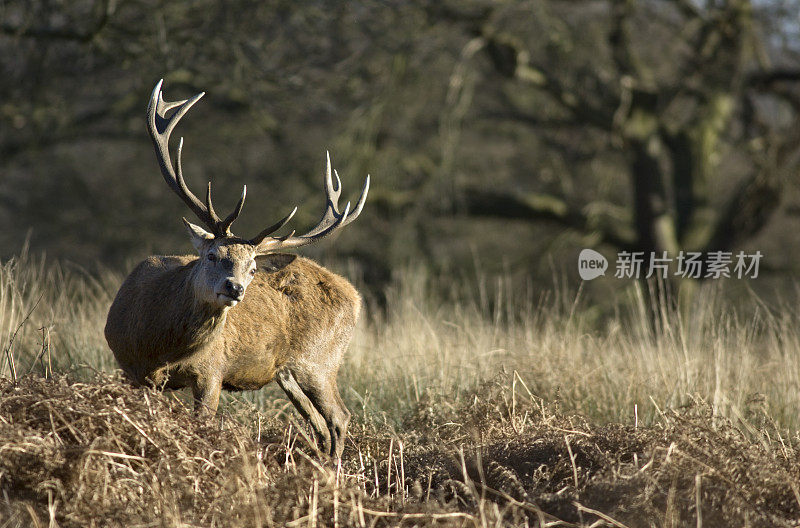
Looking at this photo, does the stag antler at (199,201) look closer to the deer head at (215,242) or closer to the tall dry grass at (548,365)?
the deer head at (215,242)

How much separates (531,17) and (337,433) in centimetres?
724

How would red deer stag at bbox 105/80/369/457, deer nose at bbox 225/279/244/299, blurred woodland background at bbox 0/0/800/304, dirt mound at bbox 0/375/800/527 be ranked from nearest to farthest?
dirt mound at bbox 0/375/800/527 < deer nose at bbox 225/279/244/299 < red deer stag at bbox 105/80/369/457 < blurred woodland background at bbox 0/0/800/304

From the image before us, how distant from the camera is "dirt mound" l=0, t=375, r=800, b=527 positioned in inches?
142

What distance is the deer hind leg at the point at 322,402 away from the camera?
585cm

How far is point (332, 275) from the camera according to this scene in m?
6.27

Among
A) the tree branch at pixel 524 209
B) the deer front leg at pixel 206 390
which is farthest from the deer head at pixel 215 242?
the tree branch at pixel 524 209

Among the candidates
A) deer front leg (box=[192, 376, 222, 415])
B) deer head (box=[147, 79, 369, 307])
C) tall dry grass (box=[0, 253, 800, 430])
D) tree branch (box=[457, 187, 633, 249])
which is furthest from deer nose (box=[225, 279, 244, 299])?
tree branch (box=[457, 187, 633, 249])

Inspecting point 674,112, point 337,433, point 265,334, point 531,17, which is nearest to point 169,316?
point 265,334

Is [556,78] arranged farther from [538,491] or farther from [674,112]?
[538,491]

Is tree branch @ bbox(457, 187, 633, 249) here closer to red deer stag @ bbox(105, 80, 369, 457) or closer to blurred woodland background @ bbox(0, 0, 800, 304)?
blurred woodland background @ bbox(0, 0, 800, 304)

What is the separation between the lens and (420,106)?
13938 mm

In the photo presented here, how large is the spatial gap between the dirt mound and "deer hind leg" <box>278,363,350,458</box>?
1214mm

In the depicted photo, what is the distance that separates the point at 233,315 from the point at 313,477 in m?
1.94

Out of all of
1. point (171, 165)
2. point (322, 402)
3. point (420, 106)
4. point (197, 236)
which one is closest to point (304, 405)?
point (322, 402)
